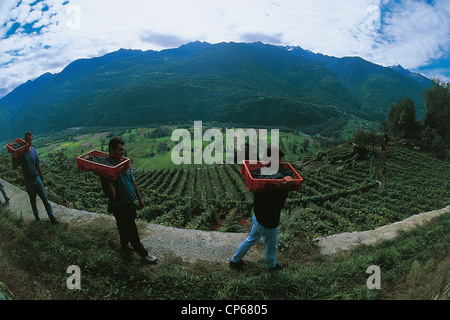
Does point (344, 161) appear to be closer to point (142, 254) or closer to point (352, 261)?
point (352, 261)

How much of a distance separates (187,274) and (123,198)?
5.52 ft

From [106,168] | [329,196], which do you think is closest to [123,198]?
[106,168]

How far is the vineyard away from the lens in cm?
1116

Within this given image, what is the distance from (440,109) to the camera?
1288 inches

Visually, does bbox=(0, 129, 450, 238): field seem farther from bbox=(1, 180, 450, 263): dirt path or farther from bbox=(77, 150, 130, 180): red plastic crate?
bbox=(77, 150, 130, 180): red plastic crate

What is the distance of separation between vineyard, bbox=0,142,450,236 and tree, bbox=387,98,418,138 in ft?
19.9

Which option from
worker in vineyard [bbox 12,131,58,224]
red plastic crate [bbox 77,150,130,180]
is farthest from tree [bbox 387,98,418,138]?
worker in vineyard [bbox 12,131,58,224]

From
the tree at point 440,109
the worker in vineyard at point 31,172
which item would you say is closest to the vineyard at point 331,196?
the worker in vineyard at point 31,172

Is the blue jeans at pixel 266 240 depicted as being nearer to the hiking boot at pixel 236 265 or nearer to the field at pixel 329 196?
the hiking boot at pixel 236 265

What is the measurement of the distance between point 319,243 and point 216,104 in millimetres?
158638

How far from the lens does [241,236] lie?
5652 millimetres

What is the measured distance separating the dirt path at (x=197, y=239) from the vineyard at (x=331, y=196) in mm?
1043
